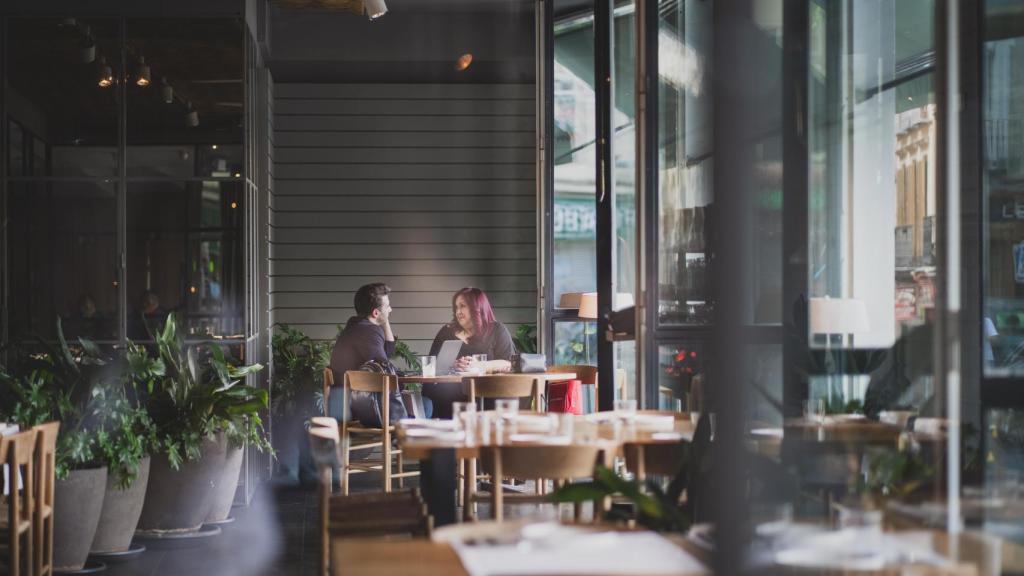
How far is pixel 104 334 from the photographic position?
844 cm

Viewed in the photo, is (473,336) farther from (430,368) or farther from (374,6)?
(374,6)

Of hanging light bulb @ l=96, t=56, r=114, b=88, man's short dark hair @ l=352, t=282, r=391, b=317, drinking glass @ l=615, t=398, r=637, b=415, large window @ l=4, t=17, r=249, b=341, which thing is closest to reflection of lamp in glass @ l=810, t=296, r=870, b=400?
drinking glass @ l=615, t=398, r=637, b=415

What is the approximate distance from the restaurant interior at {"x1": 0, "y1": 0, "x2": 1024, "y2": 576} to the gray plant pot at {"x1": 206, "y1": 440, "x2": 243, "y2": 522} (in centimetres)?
4

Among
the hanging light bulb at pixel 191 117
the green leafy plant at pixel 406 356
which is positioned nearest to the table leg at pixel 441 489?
the hanging light bulb at pixel 191 117

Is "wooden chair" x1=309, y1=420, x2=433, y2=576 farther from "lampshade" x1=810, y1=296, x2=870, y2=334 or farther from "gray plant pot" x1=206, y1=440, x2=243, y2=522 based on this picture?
"gray plant pot" x1=206, y1=440, x2=243, y2=522

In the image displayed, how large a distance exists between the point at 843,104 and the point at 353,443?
6.23 metres

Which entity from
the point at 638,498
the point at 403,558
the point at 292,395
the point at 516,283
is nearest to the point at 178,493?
the point at 292,395

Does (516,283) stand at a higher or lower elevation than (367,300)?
higher

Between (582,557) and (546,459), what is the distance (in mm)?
1829

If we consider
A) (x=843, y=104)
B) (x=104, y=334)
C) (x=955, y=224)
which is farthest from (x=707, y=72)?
(x=104, y=334)

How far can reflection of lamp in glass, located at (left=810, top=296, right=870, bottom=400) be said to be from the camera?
455 centimetres

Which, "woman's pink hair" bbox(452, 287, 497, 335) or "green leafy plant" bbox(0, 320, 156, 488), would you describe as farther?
"woman's pink hair" bbox(452, 287, 497, 335)

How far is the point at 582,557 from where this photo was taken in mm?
2555

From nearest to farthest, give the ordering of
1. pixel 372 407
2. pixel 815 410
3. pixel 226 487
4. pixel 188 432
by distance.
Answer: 1. pixel 815 410
2. pixel 188 432
3. pixel 226 487
4. pixel 372 407
